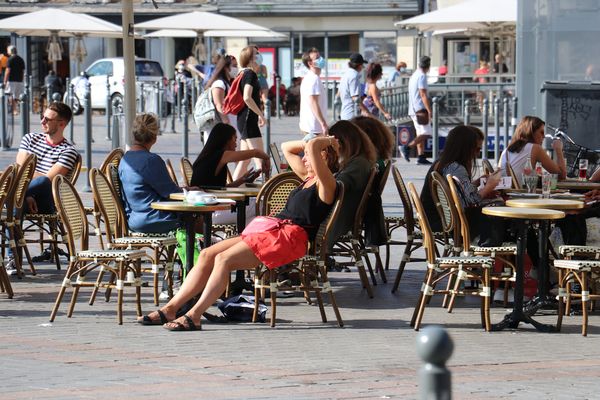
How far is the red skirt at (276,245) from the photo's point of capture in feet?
28.2

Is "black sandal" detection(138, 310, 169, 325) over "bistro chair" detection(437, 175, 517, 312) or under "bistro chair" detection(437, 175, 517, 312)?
under

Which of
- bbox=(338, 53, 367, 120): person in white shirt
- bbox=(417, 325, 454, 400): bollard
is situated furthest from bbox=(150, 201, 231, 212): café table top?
bbox=(338, 53, 367, 120): person in white shirt

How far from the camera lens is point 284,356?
25.4 feet

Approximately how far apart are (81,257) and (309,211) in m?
1.55

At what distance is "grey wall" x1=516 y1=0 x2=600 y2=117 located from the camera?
633 inches

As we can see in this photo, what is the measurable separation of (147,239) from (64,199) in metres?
0.64

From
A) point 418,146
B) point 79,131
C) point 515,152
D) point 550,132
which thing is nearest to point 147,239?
point 515,152

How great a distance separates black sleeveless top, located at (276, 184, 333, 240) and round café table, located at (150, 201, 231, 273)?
50cm

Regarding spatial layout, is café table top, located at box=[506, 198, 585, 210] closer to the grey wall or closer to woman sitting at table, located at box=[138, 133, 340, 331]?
woman sitting at table, located at box=[138, 133, 340, 331]

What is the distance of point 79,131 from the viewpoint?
30.8 m

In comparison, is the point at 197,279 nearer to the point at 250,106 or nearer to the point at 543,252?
the point at 543,252

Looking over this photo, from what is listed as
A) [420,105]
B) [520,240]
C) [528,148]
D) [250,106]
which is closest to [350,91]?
[420,105]

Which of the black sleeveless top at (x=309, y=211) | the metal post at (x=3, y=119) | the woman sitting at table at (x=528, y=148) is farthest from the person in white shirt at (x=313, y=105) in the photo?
the metal post at (x=3, y=119)

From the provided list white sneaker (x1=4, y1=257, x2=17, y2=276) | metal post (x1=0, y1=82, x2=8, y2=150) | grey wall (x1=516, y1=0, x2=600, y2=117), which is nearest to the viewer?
white sneaker (x1=4, y1=257, x2=17, y2=276)
